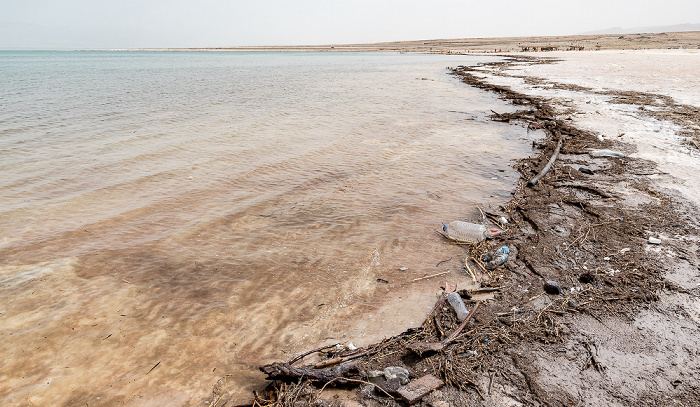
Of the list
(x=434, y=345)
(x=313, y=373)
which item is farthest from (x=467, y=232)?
(x=313, y=373)

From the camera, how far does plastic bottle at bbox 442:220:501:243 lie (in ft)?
17.5

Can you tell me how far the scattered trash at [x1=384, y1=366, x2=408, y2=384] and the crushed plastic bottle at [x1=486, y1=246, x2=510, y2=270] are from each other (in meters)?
2.16

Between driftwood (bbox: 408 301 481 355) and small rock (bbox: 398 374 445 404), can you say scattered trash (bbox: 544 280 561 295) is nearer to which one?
driftwood (bbox: 408 301 481 355)

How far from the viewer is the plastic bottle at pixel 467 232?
209 inches

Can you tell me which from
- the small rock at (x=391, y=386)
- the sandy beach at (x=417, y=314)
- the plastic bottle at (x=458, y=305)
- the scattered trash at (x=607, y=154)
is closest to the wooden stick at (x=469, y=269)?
the sandy beach at (x=417, y=314)

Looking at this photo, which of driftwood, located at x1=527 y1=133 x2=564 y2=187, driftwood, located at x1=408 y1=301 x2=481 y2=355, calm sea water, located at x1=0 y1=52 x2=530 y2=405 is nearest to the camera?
driftwood, located at x1=408 y1=301 x2=481 y2=355

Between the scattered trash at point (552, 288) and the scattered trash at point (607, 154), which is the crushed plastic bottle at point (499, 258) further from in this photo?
the scattered trash at point (607, 154)

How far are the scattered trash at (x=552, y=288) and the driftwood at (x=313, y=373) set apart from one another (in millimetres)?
2356

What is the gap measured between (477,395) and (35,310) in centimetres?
468

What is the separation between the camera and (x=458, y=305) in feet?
12.4

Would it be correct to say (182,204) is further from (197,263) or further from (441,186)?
(441,186)

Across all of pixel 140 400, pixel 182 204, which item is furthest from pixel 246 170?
pixel 140 400

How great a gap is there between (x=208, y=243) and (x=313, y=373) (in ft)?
10.5

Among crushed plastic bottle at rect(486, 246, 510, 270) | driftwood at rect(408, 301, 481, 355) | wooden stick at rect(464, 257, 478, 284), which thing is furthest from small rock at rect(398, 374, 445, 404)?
crushed plastic bottle at rect(486, 246, 510, 270)
